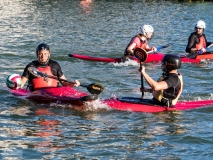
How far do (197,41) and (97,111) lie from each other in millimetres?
7528

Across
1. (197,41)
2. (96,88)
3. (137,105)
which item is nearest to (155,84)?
(137,105)

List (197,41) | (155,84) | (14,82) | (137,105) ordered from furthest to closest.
→ (197,41)
(14,82)
(137,105)
(155,84)

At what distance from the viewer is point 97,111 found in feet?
34.7

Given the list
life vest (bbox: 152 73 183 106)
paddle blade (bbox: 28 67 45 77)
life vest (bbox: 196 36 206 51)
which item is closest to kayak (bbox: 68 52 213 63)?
life vest (bbox: 196 36 206 51)

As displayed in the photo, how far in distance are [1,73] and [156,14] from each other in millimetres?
21009

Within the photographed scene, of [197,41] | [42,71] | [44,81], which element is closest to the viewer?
[42,71]

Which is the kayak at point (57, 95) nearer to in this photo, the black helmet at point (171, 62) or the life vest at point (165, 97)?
the life vest at point (165, 97)

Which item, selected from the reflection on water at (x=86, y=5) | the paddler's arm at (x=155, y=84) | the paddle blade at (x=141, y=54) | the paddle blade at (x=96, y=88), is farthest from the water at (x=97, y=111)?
the reflection on water at (x=86, y=5)

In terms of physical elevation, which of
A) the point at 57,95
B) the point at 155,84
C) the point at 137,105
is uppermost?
the point at 155,84

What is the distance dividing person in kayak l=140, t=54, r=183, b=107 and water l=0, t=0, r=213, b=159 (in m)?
0.29

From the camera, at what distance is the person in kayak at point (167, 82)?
945 cm

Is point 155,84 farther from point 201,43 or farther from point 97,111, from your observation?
point 201,43

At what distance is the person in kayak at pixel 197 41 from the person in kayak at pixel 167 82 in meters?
6.89

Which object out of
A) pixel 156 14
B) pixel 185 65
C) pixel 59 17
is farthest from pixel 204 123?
pixel 156 14
